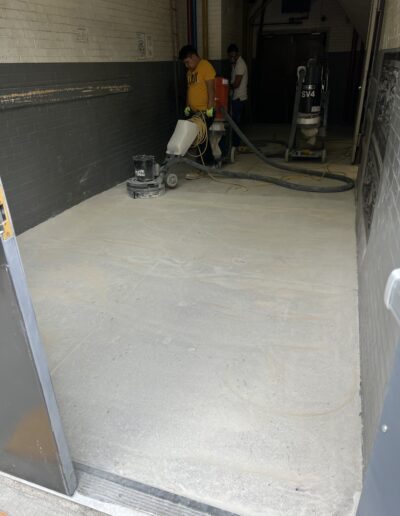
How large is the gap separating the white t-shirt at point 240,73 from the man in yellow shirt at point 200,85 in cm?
160

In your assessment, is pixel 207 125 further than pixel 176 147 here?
Yes

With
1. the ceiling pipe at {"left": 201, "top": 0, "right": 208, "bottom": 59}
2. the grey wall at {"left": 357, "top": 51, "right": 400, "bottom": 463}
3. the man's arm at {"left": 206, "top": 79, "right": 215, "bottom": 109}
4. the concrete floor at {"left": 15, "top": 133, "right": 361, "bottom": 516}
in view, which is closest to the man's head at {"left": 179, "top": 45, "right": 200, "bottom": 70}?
the man's arm at {"left": 206, "top": 79, "right": 215, "bottom": 109}

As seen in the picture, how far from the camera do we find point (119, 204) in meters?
4.33

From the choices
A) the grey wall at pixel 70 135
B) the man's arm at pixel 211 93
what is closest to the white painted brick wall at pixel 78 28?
the grey wall at pixel 70 135

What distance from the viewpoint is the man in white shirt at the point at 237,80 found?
644 cm

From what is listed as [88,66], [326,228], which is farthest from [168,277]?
[88,66]

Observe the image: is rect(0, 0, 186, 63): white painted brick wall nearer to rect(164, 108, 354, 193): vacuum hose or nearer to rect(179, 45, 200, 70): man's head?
rect(179, 45, 200, 70): man's head

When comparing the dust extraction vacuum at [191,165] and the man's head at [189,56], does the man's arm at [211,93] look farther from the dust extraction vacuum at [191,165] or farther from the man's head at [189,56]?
the man's head at [189,56]

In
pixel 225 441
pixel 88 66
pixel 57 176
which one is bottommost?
pixel 225 441

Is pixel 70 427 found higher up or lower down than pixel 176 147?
lower down

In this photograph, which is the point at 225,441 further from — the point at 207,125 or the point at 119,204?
the point at 207,125

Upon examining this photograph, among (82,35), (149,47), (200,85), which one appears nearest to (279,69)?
(149,47)

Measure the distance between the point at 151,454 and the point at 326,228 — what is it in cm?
265

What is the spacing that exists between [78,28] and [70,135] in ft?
3.44
